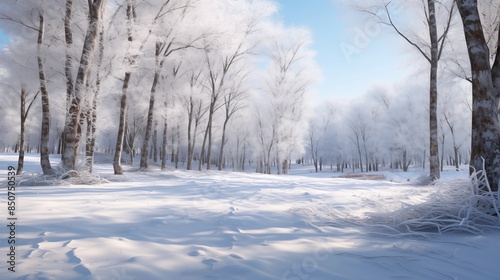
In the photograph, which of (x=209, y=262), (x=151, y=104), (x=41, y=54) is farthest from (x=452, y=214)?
(x=151, y=104)

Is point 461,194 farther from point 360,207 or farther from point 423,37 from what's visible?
point 423,37

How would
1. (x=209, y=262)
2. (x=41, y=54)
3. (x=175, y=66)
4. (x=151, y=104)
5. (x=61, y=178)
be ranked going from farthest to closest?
(x=175, y=66)
(x=151, y=104)
(x=41, y=54)
(x=61, y=178)
(x=209, y=262)

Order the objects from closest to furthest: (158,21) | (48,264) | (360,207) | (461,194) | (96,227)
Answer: (48,264) → (96,227) → (461,194) → (360,207) → (158,21)

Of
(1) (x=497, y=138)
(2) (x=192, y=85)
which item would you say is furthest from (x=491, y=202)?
(2) (x=192, y=85)

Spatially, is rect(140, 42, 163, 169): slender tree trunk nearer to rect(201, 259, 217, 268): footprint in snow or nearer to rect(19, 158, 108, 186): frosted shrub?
rect(19, 158, 108, 186): frosted shrub

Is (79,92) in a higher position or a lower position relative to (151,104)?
lower

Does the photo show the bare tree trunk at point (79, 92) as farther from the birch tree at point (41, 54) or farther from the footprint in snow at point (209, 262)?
the footprint in snow at point (209, 262)

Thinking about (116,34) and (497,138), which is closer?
(497,138)

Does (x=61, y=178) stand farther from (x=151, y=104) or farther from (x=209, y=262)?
(x=151, y=104)

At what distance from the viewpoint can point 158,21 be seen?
1033 cm

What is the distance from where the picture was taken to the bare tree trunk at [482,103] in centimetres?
293

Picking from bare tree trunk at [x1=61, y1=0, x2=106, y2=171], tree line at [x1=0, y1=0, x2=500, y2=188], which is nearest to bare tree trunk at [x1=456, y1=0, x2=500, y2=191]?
tree line at [x1=0, y1=0, x2=500, y2=188]

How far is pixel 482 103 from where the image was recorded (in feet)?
10.1

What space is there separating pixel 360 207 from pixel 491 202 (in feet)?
4.96
